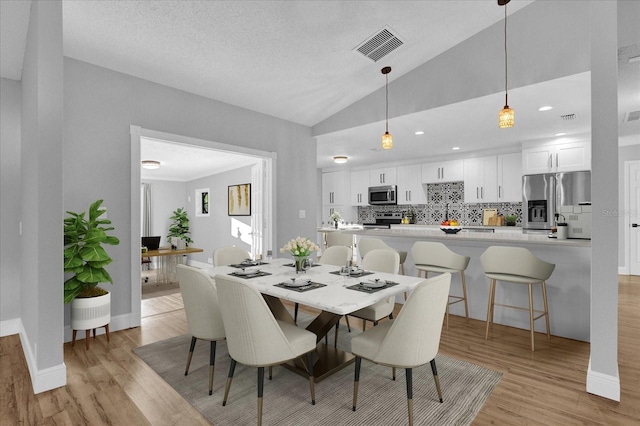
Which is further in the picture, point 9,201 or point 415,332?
point 9,201

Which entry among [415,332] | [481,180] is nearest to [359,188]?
[481,180]

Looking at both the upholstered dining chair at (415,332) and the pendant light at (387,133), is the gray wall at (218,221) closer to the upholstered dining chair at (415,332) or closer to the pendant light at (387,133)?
the pendant light at (387,133)

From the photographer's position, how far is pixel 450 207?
7.10m

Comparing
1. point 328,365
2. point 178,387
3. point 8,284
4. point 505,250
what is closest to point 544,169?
point 505,250

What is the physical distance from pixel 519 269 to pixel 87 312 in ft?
12.8

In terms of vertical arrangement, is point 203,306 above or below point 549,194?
below

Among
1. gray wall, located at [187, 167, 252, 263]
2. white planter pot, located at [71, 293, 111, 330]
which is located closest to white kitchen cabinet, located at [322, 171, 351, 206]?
gray wall, located at [187, 167, 252, 263]

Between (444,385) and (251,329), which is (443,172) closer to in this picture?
(444,385)

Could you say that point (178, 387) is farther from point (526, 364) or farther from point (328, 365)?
point (526, 364)

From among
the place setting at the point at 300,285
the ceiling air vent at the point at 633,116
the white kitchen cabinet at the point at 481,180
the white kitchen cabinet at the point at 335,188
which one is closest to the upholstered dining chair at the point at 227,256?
the place setting at the point at 300,285

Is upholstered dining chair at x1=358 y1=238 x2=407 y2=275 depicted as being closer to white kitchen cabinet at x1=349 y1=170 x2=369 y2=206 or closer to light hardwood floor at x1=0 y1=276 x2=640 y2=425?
light hardwood floor at x1=0 y1=276 x2=640 y2=425

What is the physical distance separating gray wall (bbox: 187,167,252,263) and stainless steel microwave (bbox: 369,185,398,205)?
2.89 meters

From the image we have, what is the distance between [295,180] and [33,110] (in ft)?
10.8

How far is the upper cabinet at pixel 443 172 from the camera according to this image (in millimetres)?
6590
